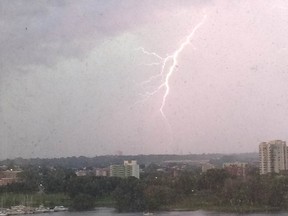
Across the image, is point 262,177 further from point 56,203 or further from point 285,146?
point 56,203

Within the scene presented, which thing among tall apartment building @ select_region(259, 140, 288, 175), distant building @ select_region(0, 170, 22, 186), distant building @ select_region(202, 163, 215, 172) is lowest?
distant building @ select_region(0, 170, 22, 186)

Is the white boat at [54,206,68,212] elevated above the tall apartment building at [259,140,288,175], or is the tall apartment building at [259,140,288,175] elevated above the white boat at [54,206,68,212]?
the tall apartment building at [259,140,288,175]

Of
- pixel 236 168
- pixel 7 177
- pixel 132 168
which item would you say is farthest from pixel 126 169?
pixel 7 177

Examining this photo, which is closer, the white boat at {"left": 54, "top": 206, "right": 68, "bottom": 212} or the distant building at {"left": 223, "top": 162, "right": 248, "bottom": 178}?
the white boat at {"left": 54, "top": 206, "right": 68, "bottom": 212}

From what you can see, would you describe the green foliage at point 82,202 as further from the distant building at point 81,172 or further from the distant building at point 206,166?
the distant building at point 206,166

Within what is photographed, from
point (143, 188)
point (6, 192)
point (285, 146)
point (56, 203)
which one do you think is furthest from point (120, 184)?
point (285, 146)

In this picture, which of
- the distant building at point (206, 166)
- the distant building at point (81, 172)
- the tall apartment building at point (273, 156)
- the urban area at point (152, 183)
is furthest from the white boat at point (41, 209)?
the tall apartment building at point (273, 156)

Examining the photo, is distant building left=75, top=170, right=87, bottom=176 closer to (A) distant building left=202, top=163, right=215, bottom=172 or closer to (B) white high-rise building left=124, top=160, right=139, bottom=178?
(B) white high-rise building left=124, top=160, right=139, bottom=178

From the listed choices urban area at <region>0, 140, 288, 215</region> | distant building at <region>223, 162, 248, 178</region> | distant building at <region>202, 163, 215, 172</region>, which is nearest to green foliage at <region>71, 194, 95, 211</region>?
urban area at <region>0, 140, 288, 215</region>

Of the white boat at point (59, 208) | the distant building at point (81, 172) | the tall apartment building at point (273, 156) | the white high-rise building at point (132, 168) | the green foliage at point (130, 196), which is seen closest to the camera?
the green foliage at point (130, 196)
